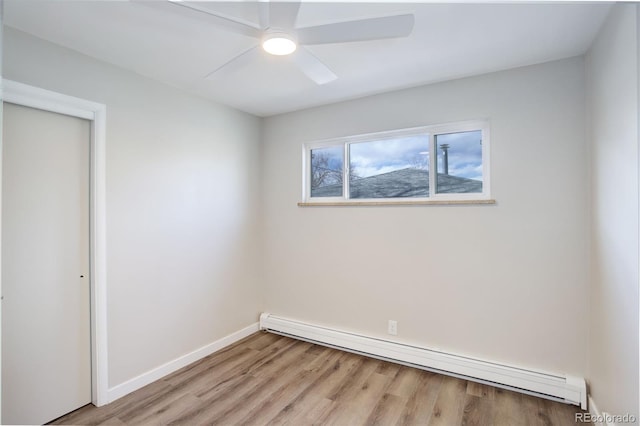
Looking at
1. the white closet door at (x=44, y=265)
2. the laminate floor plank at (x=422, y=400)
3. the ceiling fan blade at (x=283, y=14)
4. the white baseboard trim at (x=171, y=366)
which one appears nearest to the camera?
the ceiling fan blade at (x=283, y=14)

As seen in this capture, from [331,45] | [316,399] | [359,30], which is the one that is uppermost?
[331,45]

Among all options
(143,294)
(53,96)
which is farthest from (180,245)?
(53,96)

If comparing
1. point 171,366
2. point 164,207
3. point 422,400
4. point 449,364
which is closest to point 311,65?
point 164,207

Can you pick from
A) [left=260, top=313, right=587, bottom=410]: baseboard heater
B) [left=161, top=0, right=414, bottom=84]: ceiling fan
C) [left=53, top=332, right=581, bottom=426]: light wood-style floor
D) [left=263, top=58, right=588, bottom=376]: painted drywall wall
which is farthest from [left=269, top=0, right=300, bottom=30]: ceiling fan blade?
[left=260, top=313, right=587, bottom=410]: baseboard heater

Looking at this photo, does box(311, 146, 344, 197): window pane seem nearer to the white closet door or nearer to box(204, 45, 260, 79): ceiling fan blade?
box(204, 45, 260, 79): ceiling fan blade

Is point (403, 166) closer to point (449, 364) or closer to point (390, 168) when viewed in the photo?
point (390, 168)

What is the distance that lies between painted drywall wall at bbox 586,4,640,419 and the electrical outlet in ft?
4.44

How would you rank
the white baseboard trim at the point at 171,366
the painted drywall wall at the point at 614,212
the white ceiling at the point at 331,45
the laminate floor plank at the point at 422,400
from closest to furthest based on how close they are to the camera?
1. the painted drywall wall at the point at 614,212
2. the white ceiling at the point at 331,45
3. the laminate floor plank at the point at 422,400
4. the white baseboard trim at the point at 171,366

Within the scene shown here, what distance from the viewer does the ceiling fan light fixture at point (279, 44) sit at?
1.53 meters

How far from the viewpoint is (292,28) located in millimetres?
1493

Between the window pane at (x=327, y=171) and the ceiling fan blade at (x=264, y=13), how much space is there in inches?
73.7

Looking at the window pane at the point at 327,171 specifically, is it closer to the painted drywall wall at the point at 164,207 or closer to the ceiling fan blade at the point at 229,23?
the painted drywall wall at the point at 164,207

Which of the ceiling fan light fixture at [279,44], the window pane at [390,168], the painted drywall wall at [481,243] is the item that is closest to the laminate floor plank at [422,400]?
the painted drywall wall at [481,243]

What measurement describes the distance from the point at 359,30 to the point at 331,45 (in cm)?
67
